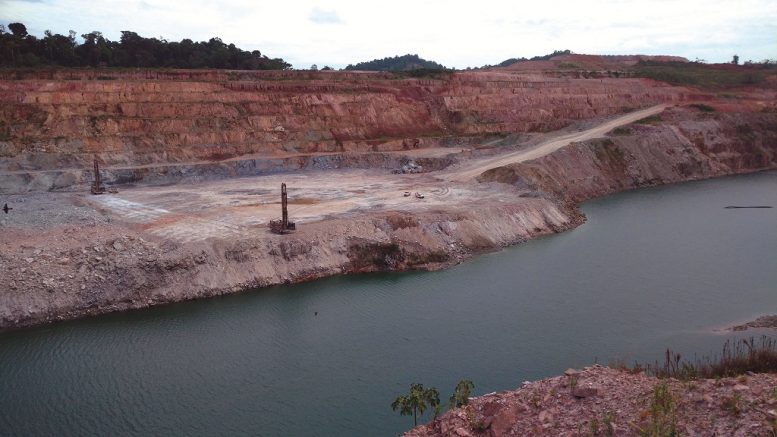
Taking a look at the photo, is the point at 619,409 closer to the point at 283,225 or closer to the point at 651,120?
the point at 283,225

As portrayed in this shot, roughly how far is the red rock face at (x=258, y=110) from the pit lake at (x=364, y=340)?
95.9 ft

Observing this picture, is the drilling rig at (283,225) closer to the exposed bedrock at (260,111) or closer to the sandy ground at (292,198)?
the sandy ground at (292,198)

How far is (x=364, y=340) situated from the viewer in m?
25.8

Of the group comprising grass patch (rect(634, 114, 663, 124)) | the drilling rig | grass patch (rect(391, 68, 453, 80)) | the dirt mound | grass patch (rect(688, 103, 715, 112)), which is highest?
the dirt mound

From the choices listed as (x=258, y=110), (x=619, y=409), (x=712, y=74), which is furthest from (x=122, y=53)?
(x=712, y=74)

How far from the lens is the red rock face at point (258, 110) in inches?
2094

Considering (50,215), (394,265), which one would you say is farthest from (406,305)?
(50,215)

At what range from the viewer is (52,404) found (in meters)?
21.3

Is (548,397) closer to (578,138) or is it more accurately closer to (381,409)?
(381,409)

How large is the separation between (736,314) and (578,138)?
36.2m

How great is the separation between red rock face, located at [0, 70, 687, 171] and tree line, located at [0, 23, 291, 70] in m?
12.9

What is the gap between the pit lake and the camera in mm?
20719

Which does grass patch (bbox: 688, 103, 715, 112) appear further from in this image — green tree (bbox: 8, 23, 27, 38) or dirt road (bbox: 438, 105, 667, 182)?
green tree (bbox: 8, 23, 27, 38)

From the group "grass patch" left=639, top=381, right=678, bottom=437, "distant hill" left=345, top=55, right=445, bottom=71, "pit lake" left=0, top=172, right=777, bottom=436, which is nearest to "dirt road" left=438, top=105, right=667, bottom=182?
"pit lake" left=0, top=172, right=777, bottom=436
